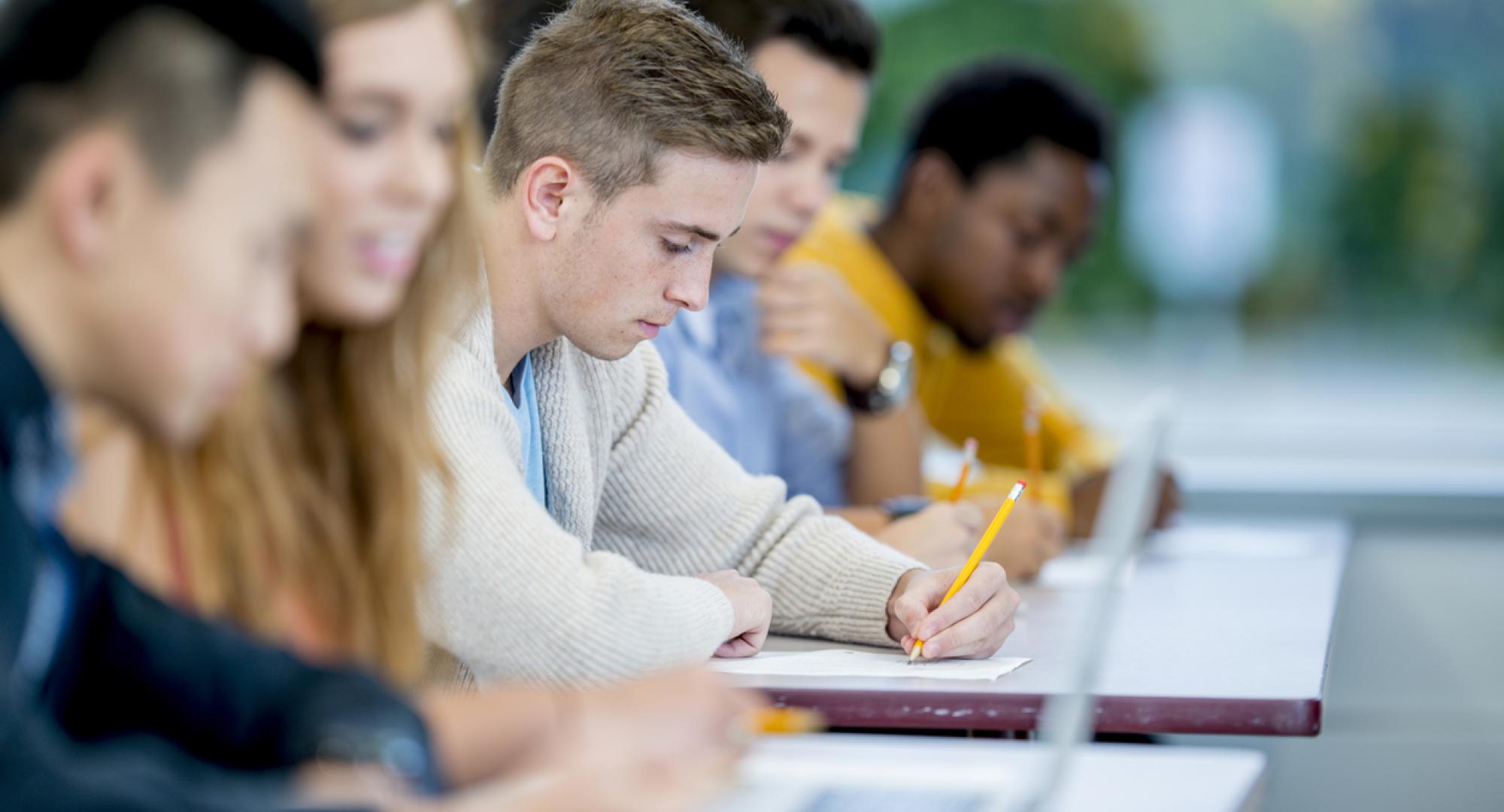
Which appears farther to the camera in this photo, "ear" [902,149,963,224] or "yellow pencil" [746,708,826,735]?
"ear" [902,149,963,224]

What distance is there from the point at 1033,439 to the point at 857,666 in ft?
2.87

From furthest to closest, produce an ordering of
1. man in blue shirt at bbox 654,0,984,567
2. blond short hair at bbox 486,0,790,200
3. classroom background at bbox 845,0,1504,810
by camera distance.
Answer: classroom background at bbox 845,0,1504,810 → man in blue shirt at bbox 654,0,984,567 → blond short hair at bbox 486,0,790,200

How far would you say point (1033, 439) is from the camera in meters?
2.22

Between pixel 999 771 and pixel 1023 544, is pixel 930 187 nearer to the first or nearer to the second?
pixel 1023 544

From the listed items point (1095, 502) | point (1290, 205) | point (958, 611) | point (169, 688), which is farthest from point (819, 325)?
point (1290, 205)

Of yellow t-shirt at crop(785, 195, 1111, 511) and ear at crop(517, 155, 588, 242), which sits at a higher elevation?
ear at crop(517, 155, 588, 242)

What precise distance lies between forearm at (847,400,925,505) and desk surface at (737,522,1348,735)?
268mm

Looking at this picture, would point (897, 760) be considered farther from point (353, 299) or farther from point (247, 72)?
point (247, 72)

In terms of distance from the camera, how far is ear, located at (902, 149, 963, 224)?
9.55 ft

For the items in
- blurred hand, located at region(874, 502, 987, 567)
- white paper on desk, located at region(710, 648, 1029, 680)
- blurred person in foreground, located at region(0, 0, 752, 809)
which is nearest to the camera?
blurred person in foreground, located at region(0, 0, 752, 809)

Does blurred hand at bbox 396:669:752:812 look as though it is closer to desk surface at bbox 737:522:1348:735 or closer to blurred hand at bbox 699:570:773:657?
desk surface at bbox 737:522:1348:735

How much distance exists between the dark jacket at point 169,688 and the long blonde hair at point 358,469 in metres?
0.09

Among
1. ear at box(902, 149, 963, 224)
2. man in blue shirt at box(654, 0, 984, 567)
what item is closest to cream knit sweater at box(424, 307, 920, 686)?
man in blue shirt at box(654, 0, 984, 567)

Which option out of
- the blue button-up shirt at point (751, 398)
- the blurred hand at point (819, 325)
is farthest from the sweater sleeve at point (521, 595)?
the blurred hand at point (819, 325)
